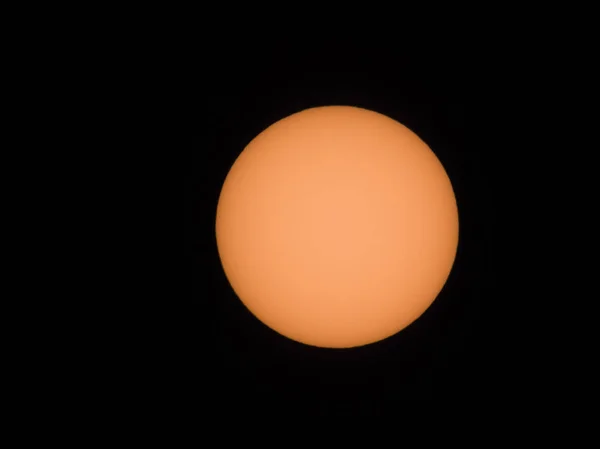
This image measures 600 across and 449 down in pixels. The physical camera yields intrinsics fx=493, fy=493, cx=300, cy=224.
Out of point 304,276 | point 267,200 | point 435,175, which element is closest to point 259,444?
point 304,276

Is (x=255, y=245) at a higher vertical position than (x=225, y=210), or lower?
lower

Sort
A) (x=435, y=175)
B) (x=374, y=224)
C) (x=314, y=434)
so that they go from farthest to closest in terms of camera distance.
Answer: (x=314, y=434) → (x=435, y=175) → (x=374, y=224)

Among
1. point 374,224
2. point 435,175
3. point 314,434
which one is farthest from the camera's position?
point 314,434

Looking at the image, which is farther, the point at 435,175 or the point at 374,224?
the point at 435,175

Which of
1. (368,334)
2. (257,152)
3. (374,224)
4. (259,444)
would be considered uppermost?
(257,152)

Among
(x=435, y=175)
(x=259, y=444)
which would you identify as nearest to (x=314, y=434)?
(x=259, y=444)

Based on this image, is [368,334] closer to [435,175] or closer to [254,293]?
[254,293]
